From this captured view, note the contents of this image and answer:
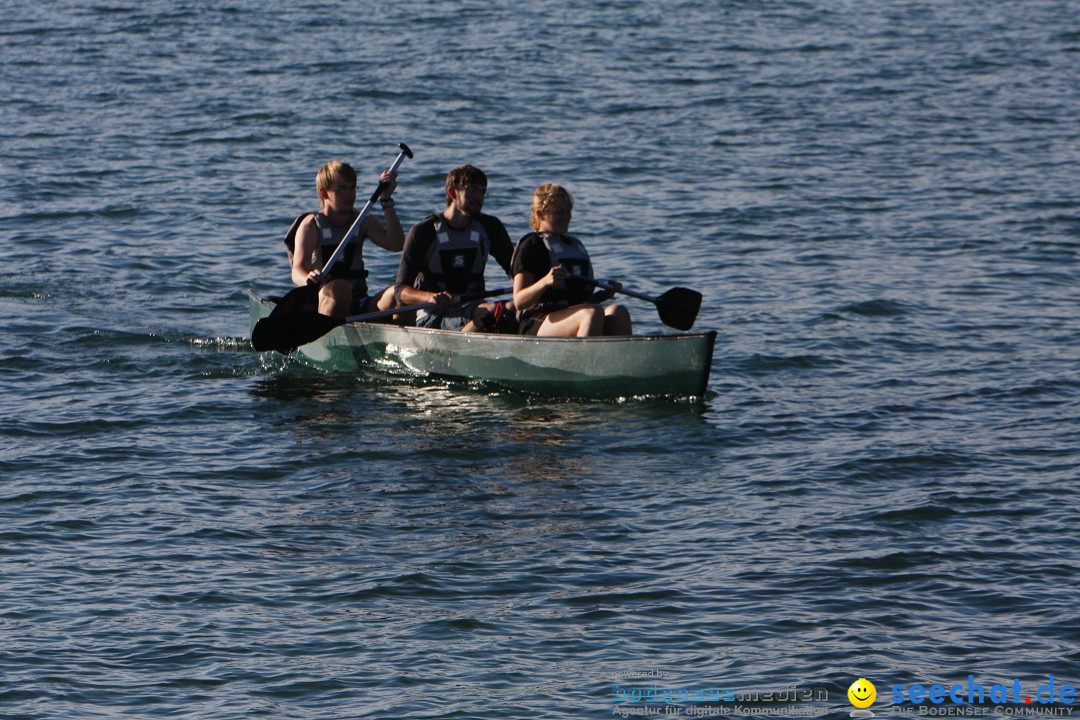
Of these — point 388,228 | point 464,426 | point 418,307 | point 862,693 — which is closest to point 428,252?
point 418,307

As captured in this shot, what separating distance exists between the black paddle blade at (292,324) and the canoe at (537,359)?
12.4 inches

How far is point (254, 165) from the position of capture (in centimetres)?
1905

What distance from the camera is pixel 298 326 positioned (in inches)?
448

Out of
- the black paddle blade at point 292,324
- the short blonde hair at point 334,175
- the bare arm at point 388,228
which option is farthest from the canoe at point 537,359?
the short blonde hair at point 334,175

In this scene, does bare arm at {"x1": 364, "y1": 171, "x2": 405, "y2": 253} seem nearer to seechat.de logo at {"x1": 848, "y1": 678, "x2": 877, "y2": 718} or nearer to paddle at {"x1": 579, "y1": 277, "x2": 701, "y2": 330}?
paddle at {"x1": 579, "y1": 277, "x2": 701, "y2": 330}

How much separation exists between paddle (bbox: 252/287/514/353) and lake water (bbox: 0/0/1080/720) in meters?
0.36

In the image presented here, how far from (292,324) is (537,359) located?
1729mm

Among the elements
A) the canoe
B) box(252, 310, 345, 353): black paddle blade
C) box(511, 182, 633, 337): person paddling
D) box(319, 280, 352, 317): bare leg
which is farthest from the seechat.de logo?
box(319, 280, 352, 317): bare leg

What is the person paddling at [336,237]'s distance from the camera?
11516mm

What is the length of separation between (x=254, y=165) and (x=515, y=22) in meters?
8.97

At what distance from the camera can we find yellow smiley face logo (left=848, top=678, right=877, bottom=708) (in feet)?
22.3

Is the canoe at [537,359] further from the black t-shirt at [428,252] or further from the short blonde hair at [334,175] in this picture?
the short blonde hair at [334,175]

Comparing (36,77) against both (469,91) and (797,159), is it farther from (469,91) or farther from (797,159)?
(797,159)

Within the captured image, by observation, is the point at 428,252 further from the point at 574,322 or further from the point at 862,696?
the point at 862,696
